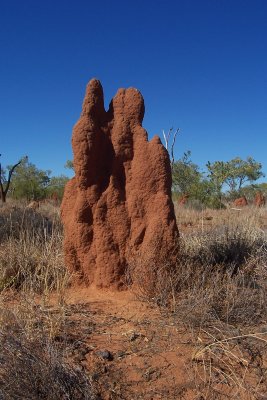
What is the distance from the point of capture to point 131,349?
3732mm

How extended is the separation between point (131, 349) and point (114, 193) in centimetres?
204

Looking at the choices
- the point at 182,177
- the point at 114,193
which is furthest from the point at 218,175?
the point at 114,193

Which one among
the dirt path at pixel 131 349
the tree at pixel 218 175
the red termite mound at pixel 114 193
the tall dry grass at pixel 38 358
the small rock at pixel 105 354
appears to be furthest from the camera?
the tree at pixel 218 175

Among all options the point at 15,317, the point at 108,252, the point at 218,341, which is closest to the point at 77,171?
the point at 108,252

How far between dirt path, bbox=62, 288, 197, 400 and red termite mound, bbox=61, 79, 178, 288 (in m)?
0.63

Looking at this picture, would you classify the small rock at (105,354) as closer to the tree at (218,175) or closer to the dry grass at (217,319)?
the dry grass at (217,319)

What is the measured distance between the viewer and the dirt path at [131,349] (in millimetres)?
3254

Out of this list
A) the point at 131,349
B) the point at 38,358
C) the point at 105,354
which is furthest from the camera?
the point at 131,349

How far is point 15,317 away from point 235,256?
3.76 metres

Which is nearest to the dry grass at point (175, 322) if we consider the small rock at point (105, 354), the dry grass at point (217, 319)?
the dry grass at point (217, 319)

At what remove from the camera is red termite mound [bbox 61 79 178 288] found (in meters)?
5.10

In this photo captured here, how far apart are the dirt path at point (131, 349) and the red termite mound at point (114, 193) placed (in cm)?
63

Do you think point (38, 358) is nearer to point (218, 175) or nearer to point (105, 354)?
point (105, 354)

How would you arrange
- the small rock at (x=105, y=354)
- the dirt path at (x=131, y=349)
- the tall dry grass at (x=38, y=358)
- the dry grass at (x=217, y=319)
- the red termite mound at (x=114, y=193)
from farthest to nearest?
1. the red termite mound at (x=114, y=193)
2. the small rock at (x=105, y=354)
3. the dry grass at (x=217, y=319)
4. the dirt path at (x=131, y=349)
5. the tall dry grass at (x=38, y=358)
